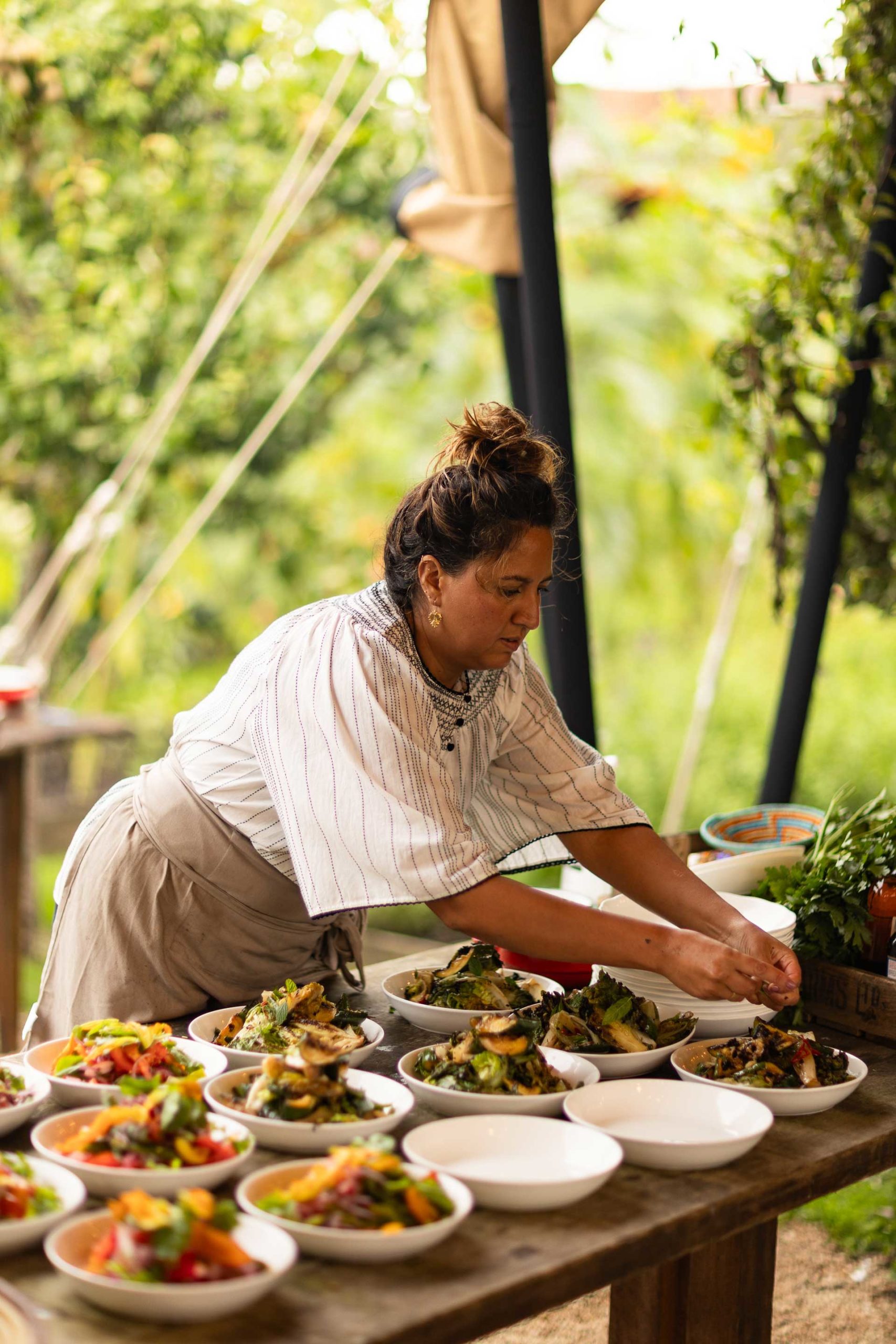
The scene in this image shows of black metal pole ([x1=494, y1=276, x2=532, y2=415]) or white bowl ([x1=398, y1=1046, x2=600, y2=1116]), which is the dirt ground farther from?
black metal pole ([x1=494, y1=276, x2=532, y2=415])

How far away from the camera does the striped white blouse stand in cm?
171

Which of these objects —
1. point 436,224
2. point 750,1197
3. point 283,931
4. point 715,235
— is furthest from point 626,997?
point 715,235

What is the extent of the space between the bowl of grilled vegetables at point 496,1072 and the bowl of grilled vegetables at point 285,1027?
0.27 feet

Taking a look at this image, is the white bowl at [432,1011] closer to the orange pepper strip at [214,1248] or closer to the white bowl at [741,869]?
the white bowl at [741,869]

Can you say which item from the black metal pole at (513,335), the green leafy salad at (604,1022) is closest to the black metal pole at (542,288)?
the black metal pole at (513,335)

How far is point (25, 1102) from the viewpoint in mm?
1476

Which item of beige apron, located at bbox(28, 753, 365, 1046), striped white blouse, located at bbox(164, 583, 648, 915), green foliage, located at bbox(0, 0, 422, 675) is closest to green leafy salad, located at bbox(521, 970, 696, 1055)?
striped white blouse, located at bbox(164, 583, 648, 915)

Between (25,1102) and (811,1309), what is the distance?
7.11 feet

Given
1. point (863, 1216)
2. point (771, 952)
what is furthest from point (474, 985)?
point (863, 1216)

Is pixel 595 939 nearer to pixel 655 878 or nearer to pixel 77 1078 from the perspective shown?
pixel 655 878

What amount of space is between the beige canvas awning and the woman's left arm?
1489mm

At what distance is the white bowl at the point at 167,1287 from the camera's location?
3.60 feet

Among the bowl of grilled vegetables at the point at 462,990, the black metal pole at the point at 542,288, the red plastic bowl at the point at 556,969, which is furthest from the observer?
the black metal pole at the point at 542,288

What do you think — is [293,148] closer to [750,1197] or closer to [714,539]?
[714,539]
